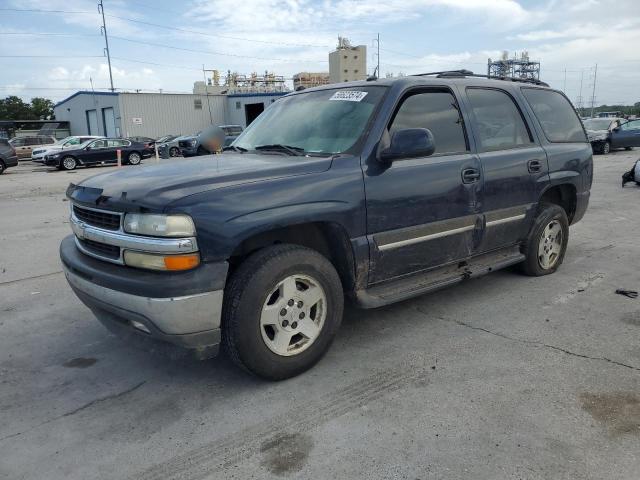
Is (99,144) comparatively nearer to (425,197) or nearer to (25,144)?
(25,144)

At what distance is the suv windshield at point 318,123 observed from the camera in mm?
3709

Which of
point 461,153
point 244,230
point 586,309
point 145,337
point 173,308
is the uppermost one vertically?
point 461,153

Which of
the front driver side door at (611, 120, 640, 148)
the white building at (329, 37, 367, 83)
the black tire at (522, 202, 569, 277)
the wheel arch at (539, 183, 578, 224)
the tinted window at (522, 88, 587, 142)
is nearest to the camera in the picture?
the black tire at (522, 202, 569, 277)

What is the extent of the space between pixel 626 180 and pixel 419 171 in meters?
10.8

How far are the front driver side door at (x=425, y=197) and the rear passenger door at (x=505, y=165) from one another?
0.19 metres

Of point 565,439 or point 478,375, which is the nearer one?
point 565,439

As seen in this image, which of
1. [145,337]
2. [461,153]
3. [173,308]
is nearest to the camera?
[173,308]

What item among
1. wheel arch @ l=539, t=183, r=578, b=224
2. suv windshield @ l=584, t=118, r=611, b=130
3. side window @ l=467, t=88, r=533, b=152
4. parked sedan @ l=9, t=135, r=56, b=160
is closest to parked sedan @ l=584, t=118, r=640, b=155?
suv windshield @ l=584, t=118, r=611, b=130

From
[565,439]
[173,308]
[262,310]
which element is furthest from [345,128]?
[565,439]

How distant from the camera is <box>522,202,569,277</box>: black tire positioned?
4984 mm

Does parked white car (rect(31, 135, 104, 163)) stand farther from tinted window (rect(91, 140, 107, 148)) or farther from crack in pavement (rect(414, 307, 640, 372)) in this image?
crack in pavement (rect(414, 307, 640, 372))

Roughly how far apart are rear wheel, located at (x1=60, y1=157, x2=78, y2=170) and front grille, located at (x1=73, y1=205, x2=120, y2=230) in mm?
23119

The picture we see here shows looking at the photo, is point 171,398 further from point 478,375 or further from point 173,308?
point 478,375

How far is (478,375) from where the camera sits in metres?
3.30
